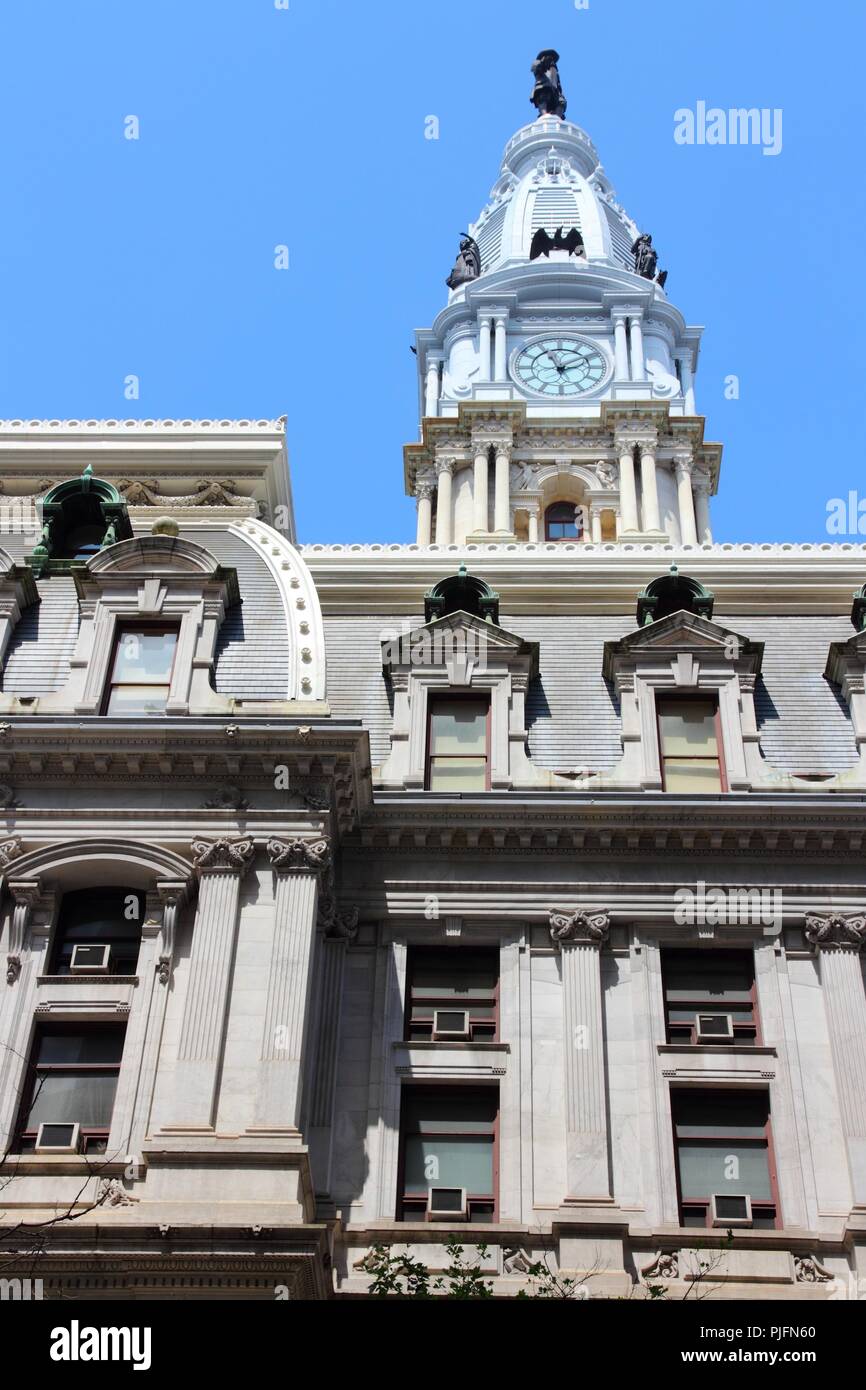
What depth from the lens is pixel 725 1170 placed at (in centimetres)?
2619

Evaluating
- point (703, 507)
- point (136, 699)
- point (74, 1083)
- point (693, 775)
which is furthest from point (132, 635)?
point (703, 507)

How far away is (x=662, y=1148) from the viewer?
26.0 m

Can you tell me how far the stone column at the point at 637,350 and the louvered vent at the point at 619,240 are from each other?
13.0 meters

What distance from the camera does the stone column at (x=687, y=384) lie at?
95.9m

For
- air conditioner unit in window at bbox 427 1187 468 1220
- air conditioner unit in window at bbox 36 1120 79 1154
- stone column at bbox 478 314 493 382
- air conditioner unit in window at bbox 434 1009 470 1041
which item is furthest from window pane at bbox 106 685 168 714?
stone column at bbox 478 314 493 382

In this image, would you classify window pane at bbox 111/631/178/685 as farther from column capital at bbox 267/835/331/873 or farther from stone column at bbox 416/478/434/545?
stone column at bbox 416/478/434/545

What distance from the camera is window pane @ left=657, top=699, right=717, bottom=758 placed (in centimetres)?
3114

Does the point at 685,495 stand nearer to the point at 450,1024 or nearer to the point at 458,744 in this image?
the point at 458,744

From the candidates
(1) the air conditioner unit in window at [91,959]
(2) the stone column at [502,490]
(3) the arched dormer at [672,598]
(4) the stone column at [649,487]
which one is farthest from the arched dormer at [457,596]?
(4) the stone column at [649,487]

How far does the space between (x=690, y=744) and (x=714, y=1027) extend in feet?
18.0

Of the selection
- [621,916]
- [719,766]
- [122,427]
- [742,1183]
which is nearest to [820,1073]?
[742,1183]

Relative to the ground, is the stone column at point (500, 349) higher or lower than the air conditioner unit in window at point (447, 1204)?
higher

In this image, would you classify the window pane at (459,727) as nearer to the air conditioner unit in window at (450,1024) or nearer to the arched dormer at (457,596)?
the arched dormer at (457,596)
